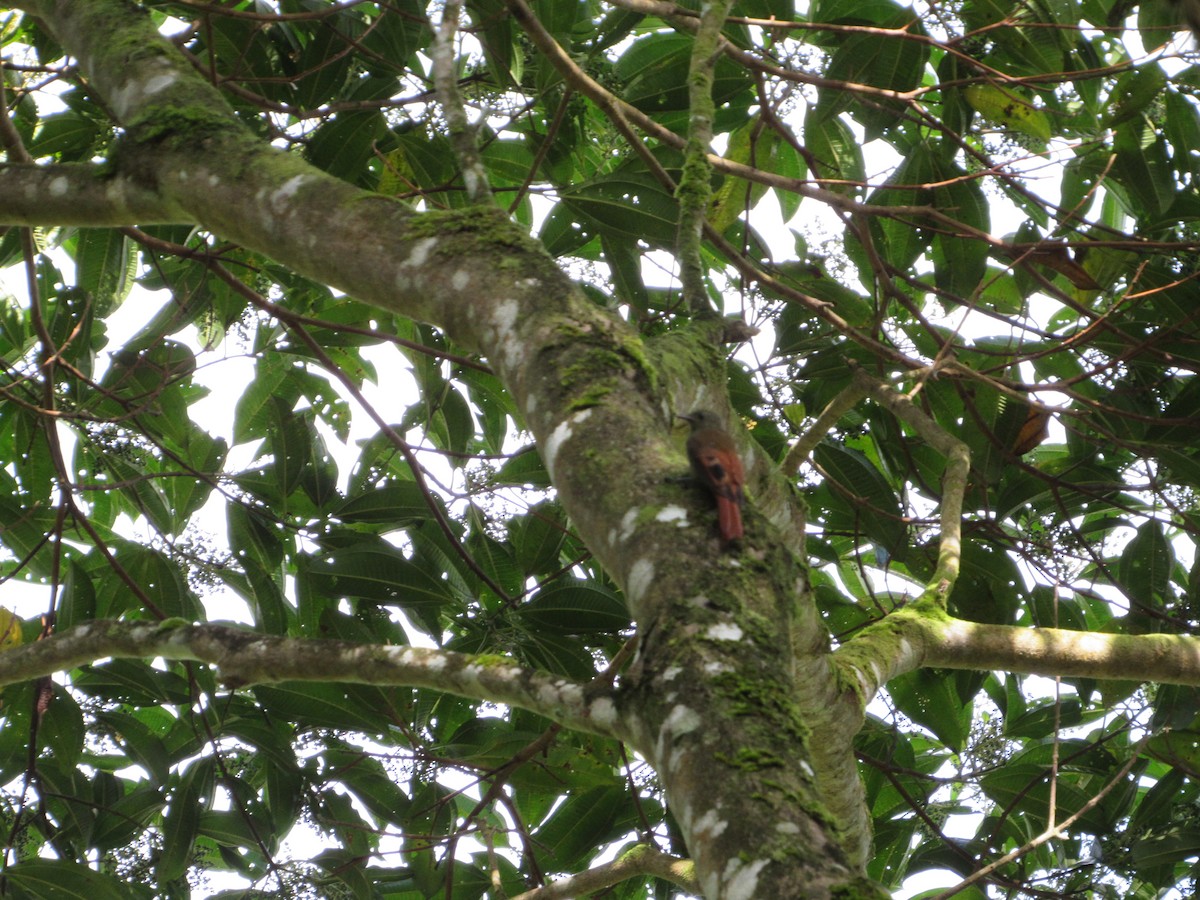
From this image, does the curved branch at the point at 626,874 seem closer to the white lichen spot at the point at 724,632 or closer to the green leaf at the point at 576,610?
the green leaf at the point at 576,610

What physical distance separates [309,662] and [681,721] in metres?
1.16

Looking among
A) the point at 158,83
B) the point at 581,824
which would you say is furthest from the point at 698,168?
the point at 581,824

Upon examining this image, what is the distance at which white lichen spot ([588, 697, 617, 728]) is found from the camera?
151 centimetres

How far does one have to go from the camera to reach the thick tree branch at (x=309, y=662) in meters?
1.82

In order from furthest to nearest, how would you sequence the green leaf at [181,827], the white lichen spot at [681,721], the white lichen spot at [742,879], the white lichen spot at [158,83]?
the green leaf at [181,827] → the white lichen spot at [158,83] → the white lichen spot at [681,721] → the white lichen spot at [742,879]

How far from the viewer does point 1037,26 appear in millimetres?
3221

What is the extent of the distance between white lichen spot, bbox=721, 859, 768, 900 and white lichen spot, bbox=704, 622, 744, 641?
269 millimetres

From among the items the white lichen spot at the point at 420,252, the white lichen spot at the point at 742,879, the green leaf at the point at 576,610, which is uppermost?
the green leaf at the point at 576,610

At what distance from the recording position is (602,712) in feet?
5.10

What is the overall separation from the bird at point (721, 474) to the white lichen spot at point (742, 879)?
0.46 meters

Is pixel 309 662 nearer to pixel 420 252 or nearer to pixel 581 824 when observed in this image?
pixel 420 252

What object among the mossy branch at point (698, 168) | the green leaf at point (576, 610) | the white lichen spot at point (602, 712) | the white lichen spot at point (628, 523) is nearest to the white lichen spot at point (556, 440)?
the white lichen spot at point (628, 523)

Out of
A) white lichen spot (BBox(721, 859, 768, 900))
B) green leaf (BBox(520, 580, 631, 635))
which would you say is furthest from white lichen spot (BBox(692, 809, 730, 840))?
green leaf (BBox(520, 580, 631, 635))

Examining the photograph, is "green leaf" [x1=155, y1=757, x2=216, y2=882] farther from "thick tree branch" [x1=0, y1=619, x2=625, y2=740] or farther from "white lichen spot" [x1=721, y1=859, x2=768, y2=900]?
"white lichen spot" [x1=721, y1=859, x2=768, y2=900]
